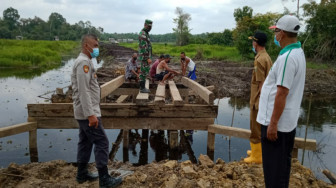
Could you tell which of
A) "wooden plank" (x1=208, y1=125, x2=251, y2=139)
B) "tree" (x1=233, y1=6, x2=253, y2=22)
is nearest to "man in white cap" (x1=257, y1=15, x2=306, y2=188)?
"wooden plank" (x1=208, y1=125, x2=251, y2=139)

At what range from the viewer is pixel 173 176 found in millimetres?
3629

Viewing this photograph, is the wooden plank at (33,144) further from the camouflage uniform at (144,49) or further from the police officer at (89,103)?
the camouflage uniform at (144,49)

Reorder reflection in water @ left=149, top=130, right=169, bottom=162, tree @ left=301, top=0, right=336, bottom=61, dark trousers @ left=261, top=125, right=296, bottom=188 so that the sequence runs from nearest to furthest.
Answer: dark trousers @ left=261, top=125, right=296, bottom=188 → reflection in water @ left=149, top=130, right=169, bottom=162 → tree @ left=301, top=0, right=336, bottom=61

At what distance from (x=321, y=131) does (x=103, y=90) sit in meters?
6.98

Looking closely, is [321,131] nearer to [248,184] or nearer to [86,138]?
[248,184]

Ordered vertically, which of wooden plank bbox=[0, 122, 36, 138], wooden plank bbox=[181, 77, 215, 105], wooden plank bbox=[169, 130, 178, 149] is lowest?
wooden plank bbox=[169, 130, 178, 149]

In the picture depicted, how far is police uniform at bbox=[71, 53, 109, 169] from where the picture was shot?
3158 mm

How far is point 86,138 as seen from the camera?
360cm

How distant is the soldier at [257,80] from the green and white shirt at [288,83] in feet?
4.19

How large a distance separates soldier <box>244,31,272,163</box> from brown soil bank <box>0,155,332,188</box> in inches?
9.5

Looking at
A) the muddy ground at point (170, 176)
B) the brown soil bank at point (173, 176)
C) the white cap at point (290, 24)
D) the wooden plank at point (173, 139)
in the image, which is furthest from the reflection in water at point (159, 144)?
the white cap at point (290, 24)

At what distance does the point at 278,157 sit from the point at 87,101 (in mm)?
2140

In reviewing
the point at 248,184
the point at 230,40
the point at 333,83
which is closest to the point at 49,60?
the point at 333,83

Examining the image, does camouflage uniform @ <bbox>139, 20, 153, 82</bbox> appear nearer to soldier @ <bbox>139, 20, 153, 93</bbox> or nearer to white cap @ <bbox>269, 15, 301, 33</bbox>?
soldier @ <bbox>139, 20, 153, 93</bbox>
